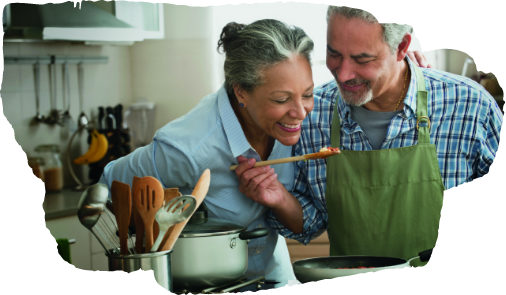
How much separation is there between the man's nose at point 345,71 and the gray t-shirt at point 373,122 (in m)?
0.17

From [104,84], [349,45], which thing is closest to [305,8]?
[349,45]

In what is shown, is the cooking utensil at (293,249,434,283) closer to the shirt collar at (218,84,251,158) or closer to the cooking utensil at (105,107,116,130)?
the shirt collar at (218,84,251,158)

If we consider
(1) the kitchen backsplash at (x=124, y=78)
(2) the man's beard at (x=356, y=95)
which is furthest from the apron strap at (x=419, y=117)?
(1) the kitchen backsplash at (x=124, y=78)

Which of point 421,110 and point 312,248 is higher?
point 421,110

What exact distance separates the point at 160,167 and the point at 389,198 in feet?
1.39

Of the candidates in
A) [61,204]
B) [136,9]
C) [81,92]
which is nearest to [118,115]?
[81,92]

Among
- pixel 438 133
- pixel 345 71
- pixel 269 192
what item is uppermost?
pixel 345 71

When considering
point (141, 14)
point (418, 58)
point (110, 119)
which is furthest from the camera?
point (110, 119)

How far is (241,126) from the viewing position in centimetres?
97

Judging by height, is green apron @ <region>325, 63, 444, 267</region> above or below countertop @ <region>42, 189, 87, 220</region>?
above

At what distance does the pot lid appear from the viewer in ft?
2.47

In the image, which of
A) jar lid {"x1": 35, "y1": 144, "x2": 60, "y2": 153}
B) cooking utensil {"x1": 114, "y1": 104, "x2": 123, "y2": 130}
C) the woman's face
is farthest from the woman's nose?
cooking utensil {"x1": 114, "y1": 104, "x2": 123, "y2": 130}

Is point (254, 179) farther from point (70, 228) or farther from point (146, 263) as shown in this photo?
point (70, 228)

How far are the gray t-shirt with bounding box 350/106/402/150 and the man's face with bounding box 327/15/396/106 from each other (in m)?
0.09
